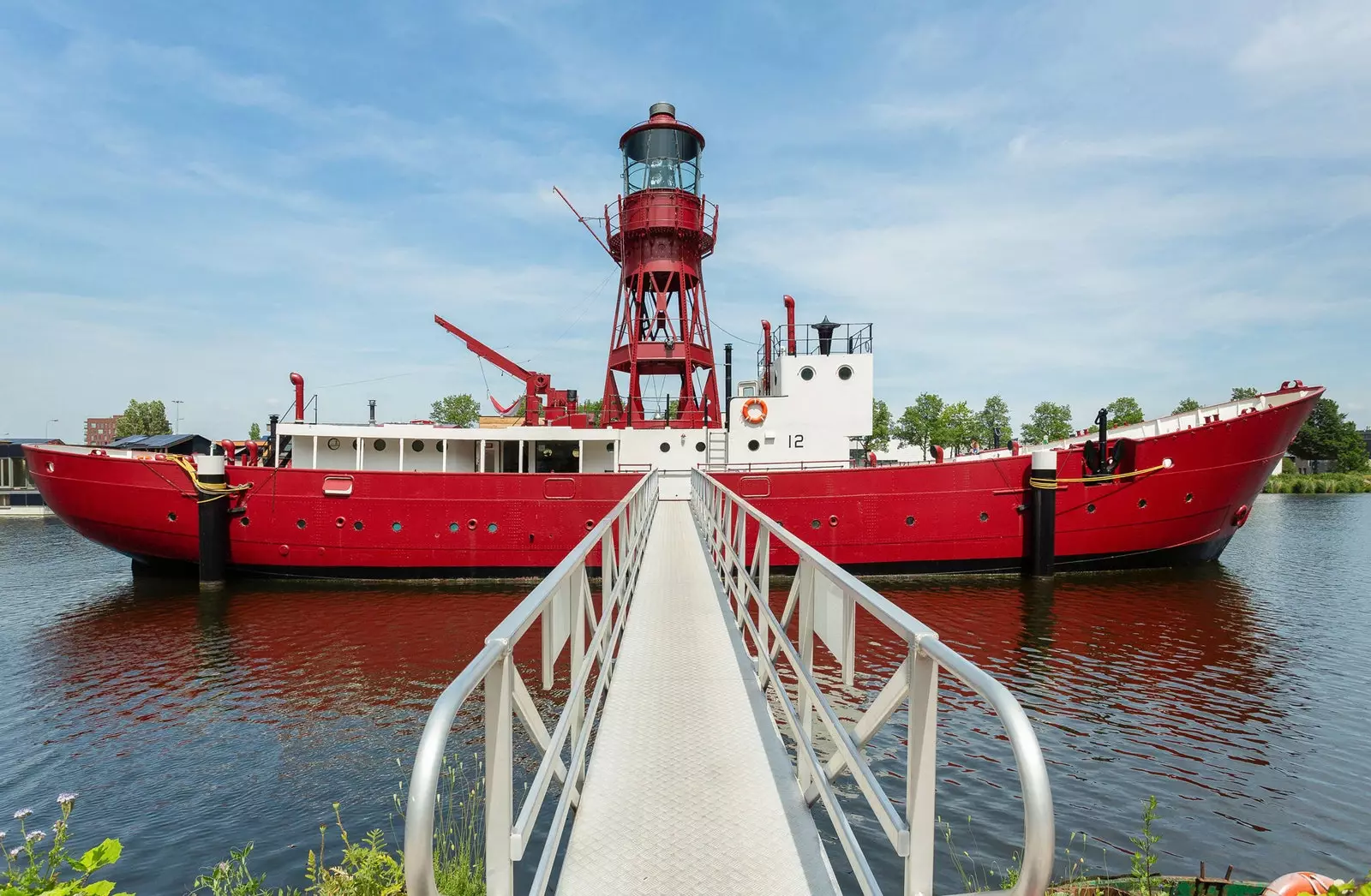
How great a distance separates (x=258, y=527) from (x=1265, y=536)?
126ft

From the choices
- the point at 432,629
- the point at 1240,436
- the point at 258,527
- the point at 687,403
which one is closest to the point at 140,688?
the point at 432,629

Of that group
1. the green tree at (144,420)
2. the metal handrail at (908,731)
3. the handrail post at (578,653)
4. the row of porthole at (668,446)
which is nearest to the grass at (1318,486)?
the row of porthole at (668,446)

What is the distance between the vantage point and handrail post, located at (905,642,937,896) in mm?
2176

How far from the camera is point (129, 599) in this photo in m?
17.3

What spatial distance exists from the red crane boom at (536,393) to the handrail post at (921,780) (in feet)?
61.0

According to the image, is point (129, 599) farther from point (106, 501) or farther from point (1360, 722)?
point (1360, 722)

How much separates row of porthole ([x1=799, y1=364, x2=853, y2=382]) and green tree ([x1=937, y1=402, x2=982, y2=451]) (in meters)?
43.1

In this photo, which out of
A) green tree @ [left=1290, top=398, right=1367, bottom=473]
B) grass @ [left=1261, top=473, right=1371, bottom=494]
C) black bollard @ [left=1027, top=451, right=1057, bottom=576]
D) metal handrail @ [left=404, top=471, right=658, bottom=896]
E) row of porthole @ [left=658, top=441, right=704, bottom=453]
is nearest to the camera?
metal handrail @ [left=404, top=471, right=658, bottom=896]

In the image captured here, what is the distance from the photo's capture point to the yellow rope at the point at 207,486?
17.4m

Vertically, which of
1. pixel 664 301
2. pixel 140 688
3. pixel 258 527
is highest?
pixel 664 301

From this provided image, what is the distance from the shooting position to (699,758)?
4.08 metres

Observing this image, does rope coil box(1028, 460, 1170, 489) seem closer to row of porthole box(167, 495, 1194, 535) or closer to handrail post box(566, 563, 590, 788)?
row of porthole box(167, 495, 1194, 535)

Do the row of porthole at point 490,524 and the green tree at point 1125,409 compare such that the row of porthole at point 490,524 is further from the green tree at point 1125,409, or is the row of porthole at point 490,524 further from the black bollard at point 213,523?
the green tree at point 1125,409

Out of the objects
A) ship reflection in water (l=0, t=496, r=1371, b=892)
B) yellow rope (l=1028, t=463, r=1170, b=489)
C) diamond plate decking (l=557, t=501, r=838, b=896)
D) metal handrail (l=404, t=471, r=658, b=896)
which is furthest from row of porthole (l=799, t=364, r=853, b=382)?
metal handrail (l=404, t=471, r=658, b=896)
